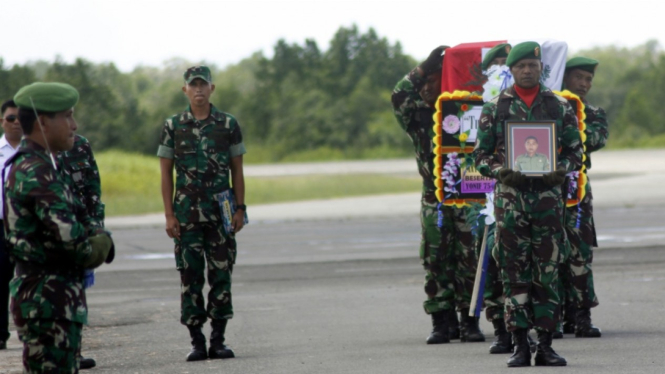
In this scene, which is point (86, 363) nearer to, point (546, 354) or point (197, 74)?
point (197, 74)

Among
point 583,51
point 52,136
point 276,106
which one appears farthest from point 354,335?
point 583,51

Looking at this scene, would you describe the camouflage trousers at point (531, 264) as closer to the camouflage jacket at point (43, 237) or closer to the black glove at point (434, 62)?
the black glove at point (434, 62)

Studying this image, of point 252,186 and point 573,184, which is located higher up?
point 573,184

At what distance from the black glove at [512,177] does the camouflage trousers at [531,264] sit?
214 mm

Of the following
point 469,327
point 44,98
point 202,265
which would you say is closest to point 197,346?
point 202,265

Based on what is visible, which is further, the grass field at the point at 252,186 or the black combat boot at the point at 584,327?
the grass field at the point at 252,186

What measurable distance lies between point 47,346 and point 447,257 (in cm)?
448

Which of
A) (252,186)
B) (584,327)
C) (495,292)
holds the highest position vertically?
(495,292)

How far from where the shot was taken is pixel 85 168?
7973mm

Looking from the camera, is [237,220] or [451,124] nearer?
[237,220]

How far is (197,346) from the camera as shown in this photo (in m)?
8.30

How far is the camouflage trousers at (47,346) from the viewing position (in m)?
5.11

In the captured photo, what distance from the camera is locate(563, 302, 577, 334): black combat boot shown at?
929 centimetres

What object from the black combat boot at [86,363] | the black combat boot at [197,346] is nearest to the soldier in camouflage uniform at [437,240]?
the black combat boot at [197,346]
